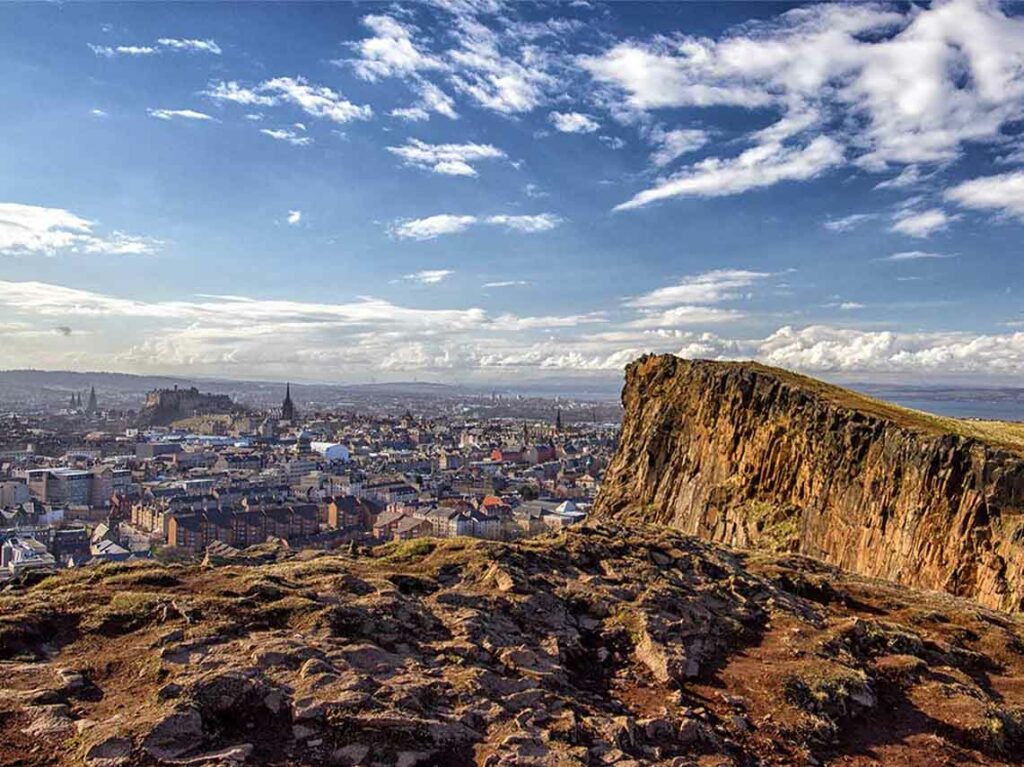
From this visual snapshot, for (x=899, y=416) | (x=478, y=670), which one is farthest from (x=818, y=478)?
(x=478, y=670)

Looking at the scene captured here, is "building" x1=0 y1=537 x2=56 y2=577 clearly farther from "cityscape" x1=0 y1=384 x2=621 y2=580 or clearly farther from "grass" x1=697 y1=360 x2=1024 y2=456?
"grass" x1=697 y1=360 x2=1024 y2=456

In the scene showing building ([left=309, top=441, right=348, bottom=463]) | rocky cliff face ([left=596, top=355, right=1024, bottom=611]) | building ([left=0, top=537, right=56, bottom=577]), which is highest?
rocky cliff face ([left=596, top=355, right=1024, bottom=611])

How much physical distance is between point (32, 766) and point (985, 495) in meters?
29.9

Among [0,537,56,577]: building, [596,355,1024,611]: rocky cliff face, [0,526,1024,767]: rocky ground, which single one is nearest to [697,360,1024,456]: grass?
A: [596,355,1024,611]: rocky cliff face

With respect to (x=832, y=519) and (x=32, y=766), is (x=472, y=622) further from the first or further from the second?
(x=832, y=519)

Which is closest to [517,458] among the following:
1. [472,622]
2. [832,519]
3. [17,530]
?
[17,530]

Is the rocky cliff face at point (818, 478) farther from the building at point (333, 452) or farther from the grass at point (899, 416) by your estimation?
the building at point (333, 452)

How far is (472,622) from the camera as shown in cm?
1104

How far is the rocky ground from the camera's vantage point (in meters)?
7.84

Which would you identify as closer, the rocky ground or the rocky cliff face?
the rocky ground

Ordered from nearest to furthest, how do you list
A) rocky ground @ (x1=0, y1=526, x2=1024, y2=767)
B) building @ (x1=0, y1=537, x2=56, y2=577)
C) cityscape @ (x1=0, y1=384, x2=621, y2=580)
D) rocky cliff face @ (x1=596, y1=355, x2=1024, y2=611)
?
rocky ground @ (x1=0, y1=526, x2=1024, y2=767), rocky cliff face @ (x1=596, y1=355, x2=1024, y2=611), building @ (x1=0, y1=537, x2=56, y2=577), cityscape @ (x1=0, y1=384, x2=621, y2=580)

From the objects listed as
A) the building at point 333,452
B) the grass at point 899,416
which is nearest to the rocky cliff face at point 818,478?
the grass at point 899,416

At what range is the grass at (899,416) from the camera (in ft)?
104

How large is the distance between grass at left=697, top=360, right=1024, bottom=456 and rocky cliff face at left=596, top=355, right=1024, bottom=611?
21cm
